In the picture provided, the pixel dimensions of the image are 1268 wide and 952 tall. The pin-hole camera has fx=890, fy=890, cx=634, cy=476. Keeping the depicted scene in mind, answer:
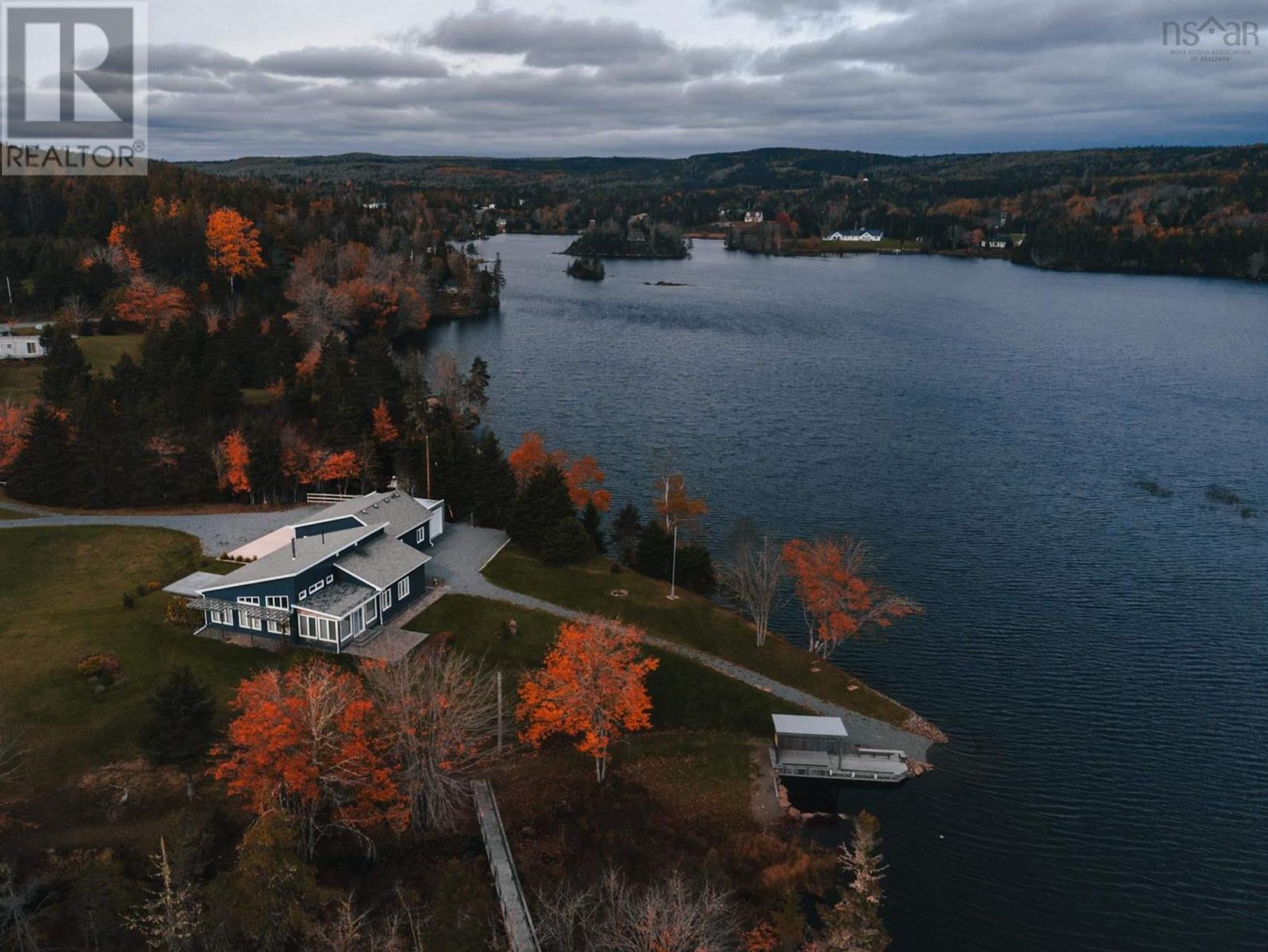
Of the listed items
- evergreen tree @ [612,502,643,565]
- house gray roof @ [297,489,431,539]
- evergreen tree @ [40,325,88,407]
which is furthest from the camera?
evergreen tree @ [40,325,88,407]

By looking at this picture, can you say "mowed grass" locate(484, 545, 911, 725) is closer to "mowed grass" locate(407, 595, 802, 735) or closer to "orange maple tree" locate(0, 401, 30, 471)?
"mowed grass" locate(407, 595, 802, 735)

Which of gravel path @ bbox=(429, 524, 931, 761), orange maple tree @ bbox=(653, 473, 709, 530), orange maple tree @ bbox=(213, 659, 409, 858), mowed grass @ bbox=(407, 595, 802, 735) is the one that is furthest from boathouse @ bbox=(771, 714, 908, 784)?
orange maple tree @ bbox=(653, 473, 709, 530)

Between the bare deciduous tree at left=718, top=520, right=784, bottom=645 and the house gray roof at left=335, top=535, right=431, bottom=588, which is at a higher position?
the house gray roof at left=335, top=535, right=431, bottom=588

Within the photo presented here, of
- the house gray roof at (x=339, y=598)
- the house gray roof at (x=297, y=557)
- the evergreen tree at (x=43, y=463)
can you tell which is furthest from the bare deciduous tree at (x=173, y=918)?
the evergreen tree at (x=43, y=463)

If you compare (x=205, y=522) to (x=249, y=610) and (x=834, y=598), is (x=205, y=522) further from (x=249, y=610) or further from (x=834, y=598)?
(x=834, y=598)

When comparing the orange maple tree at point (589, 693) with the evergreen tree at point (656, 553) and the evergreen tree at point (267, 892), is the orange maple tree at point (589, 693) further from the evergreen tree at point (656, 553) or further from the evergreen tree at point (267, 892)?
the evergreen tree at point (656, 553)

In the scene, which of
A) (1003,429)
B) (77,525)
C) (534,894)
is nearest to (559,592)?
(534,894)

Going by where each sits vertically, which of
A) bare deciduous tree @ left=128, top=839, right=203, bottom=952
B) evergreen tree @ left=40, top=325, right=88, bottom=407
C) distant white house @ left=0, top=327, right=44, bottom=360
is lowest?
bare deciduous tree @ left=128, top=839, right=203, bottom=952
